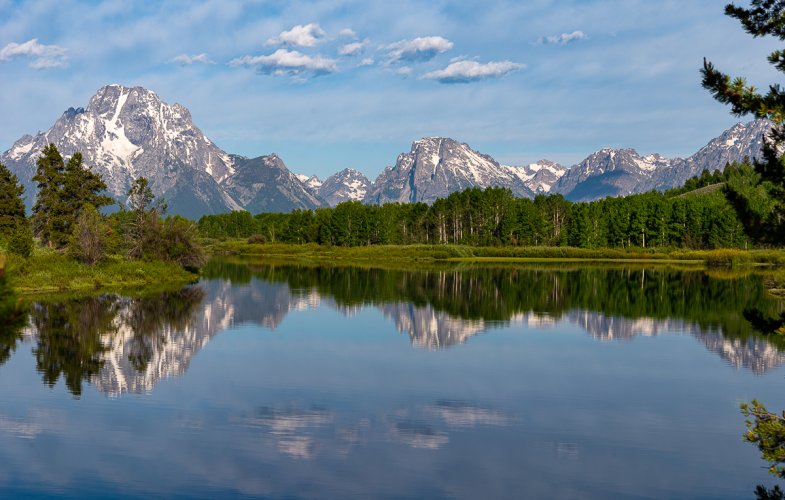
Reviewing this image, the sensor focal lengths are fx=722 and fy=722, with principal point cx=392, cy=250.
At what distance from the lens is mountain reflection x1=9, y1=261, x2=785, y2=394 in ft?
104

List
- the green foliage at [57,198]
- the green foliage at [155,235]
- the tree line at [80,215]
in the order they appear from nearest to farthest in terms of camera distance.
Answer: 1. the green foliage at [155,235]
2. the tree line at [80,215]
3. the green foliage at [57,198]

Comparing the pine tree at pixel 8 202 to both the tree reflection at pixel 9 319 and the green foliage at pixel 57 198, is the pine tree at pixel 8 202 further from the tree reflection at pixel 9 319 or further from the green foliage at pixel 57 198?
the tree reflection at pixel 9 319

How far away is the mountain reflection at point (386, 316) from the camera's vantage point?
31672mm

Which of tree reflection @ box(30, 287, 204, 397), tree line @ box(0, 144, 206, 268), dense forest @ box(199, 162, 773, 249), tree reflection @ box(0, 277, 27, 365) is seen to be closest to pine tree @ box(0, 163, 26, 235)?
tree line @ box(0, 144, 206, 268)

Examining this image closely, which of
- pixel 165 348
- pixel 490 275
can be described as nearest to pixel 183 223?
pixel 490 275

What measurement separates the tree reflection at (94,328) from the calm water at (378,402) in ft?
0.68

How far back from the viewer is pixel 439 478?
62.4ft

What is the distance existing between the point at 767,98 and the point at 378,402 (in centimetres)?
1729

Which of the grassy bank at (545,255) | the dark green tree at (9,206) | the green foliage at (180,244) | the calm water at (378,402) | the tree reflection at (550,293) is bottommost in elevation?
the calm water at (378,402)

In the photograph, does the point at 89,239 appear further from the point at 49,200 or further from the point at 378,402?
the point at 378,402

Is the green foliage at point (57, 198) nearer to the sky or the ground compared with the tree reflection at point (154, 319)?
nearer to the sky

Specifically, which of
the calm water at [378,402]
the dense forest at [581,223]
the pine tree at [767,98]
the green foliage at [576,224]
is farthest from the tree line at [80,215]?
the green foliage at [576,224]

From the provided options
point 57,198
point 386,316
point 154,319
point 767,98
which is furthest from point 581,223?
point 767,98

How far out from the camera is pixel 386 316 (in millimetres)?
53875
